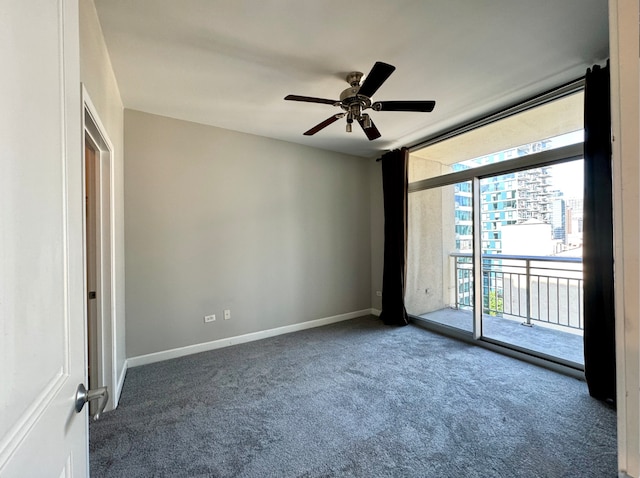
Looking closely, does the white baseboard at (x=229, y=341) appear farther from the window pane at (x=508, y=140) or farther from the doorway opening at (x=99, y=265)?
the window pane at (x=508, y=140)

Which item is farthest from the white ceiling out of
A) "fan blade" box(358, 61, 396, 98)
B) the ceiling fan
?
"fan blade" box(358, 61, 396, 98)

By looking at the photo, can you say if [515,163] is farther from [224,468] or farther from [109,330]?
[109,330]

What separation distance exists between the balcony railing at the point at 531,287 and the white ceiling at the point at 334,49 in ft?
6.83

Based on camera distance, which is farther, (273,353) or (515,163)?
(273,353)

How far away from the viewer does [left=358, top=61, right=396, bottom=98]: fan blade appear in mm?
1679

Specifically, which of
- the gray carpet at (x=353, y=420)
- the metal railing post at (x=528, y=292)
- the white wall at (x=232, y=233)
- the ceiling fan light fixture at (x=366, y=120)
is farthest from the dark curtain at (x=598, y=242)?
the white wall at (x=232, y=233)

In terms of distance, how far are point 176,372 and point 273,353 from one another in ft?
3.15

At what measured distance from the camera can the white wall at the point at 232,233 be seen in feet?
9.51

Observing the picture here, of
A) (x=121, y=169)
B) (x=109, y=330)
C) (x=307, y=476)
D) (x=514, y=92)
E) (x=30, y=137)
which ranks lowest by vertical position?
(x=307, y=476)

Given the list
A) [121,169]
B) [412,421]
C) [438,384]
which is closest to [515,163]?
[438,384]

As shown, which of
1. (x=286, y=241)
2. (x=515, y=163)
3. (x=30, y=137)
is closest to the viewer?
(x=30, y=137)

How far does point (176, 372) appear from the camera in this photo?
272 cm

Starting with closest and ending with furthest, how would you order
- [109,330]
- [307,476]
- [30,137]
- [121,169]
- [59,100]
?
[30,137] < [59,100] < [307,476] < [109,330] < [121,169]

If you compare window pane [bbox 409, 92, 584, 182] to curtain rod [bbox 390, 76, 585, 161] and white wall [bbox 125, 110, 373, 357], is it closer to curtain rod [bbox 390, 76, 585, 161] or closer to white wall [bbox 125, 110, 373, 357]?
curtain rod [bbox 390, 76, 585, 161]
